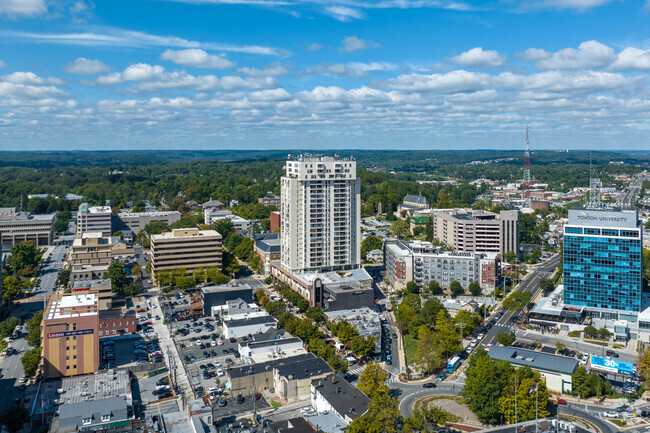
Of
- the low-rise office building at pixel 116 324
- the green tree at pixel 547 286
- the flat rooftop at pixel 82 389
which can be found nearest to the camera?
the flat rooftop at pixel 82 389

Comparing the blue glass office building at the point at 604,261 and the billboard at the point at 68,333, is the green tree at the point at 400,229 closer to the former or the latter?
the blue glass office building at the point at 604,261

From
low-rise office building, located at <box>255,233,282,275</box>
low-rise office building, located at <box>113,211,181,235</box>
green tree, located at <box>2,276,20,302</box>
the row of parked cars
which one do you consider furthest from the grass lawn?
low-rise office building, located at <box>113,211,181,235</box>

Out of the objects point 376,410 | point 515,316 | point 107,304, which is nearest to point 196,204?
point 107,304

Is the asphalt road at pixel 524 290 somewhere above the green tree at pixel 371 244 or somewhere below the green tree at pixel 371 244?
below

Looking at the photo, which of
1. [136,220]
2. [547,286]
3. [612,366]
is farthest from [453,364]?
[136,220]

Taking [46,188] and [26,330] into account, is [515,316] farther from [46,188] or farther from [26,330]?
[46,188]

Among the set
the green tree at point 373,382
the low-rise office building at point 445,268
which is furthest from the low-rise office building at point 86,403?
the low-rise office building at point 445,268

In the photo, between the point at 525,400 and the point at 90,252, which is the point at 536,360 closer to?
the point at 525,400
